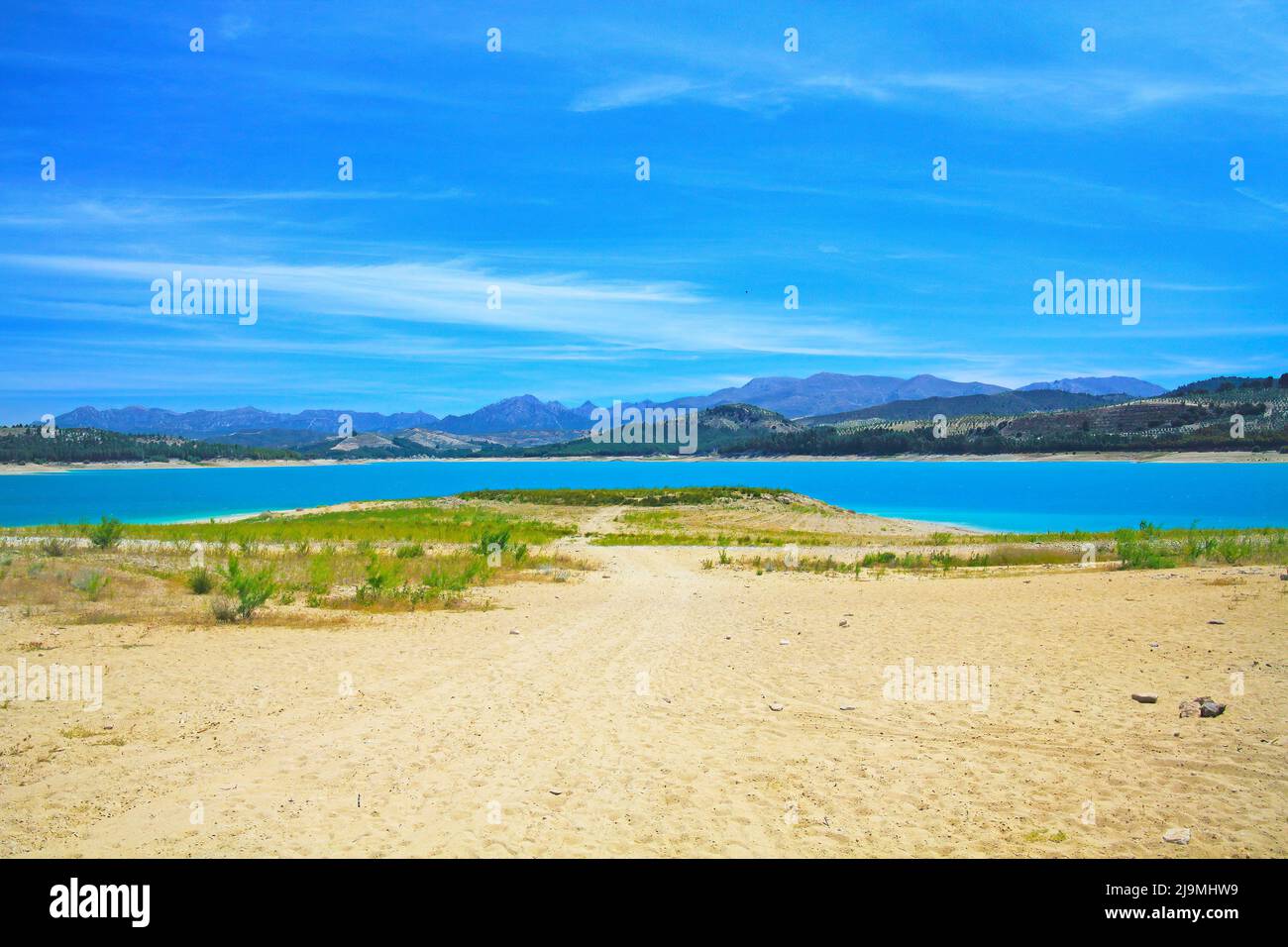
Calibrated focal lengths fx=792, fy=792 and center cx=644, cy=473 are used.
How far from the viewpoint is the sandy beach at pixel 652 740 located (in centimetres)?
536

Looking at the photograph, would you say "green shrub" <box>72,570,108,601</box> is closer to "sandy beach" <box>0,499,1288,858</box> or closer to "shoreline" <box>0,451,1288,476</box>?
"sandy beach" <box>0,499,1288,858</box>

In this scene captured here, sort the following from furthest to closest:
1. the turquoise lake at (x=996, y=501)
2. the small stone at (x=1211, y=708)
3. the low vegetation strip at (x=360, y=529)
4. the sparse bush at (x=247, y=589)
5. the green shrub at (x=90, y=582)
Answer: the turquoise lake at (x=996, y=501) → the low vegetation strip at (x=360, y=529) → the green shrub at (x=90, y=582) → the sparse bush at (x=247, y=589) → the small stone at (x=1211, y=708)

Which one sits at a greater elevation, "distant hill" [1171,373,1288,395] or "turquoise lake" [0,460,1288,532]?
"distant hill" [1171,373,1288,395]

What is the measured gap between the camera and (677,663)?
1081 cm

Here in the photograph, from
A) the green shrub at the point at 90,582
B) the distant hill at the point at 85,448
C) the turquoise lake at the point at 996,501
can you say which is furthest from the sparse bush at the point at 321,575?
the distant hill at the point at 85,448

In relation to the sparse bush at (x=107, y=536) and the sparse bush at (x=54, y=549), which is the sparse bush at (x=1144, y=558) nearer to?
the sparse bush at (x=54, y=549)

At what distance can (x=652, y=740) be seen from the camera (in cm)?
747

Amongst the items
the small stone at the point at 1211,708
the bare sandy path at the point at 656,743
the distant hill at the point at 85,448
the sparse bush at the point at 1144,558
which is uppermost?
the distant hill at the point at 85,448

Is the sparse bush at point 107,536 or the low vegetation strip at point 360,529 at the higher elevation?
the sparse bush at point 107,536

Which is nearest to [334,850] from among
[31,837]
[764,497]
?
[31,837]

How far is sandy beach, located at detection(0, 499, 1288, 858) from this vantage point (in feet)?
17.6

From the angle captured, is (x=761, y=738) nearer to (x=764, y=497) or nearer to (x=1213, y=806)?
(x=1213, y=806)

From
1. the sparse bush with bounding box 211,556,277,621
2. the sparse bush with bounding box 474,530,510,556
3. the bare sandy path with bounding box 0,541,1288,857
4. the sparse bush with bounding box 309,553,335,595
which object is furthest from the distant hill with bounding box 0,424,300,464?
the bare sandy path with bounding box 0,541,1288,857

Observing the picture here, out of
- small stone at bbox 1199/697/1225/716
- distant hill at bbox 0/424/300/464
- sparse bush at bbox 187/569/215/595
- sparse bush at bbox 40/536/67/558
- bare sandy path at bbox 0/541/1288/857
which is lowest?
bare sandy path at bbox 0/541/1288/857
